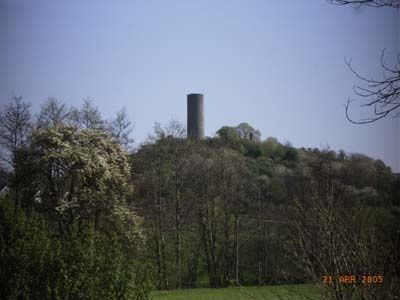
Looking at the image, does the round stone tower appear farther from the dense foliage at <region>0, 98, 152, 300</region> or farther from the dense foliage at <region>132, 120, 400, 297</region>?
the dense foliage at <region>0, 98, 152, 300</region>

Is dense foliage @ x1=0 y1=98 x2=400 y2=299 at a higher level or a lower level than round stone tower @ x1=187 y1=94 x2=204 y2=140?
lower

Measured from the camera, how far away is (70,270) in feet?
17.6

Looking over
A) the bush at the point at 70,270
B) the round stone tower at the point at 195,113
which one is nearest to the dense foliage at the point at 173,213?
the bush at the point at 70,270

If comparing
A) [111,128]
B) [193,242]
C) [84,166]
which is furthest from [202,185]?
[84,166]

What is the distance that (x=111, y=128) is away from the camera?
1797 cm

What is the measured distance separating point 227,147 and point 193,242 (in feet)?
19.7

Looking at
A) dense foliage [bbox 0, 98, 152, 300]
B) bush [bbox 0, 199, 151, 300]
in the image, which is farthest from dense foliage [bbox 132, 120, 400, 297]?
bush [bbox 0, 199, 151, 300]
